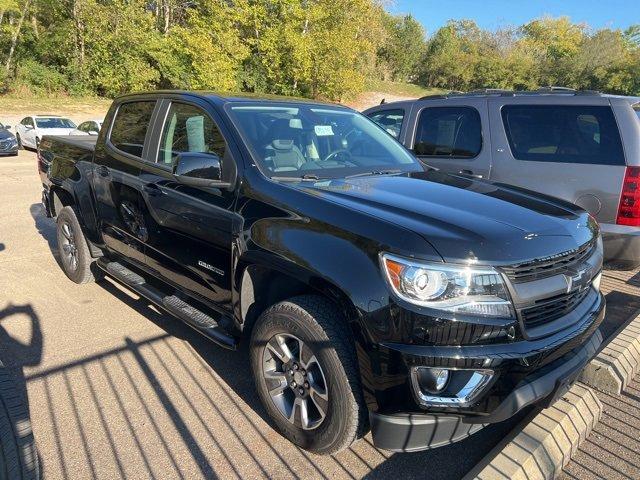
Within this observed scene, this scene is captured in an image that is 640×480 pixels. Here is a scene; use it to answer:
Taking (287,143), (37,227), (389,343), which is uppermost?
(287,143)

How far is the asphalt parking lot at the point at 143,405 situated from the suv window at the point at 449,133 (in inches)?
134

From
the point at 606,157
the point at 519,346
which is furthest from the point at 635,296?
the point at 519,346

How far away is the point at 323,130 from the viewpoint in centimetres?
371

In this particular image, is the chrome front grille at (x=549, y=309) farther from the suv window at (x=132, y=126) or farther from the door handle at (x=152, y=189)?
the suv window at (x=132, y=126)

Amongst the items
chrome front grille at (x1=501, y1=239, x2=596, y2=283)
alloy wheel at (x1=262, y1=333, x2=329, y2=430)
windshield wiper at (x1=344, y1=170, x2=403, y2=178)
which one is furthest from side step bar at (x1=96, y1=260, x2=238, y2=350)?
chrome front grille at (x1=501, y1=239, x2=596, y2=283)

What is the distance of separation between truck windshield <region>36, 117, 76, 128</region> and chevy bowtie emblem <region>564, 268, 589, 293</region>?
20.6 metres

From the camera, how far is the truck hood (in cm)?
221

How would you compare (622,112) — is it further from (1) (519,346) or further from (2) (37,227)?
(2) (37,227)

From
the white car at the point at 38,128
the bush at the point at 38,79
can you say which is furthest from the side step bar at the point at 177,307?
the bush at the point at 38,79

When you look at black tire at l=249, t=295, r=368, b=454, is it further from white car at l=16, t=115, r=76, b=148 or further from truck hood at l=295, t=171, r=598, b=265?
white car at l=16, t=115, r=76, b=148

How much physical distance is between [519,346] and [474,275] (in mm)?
384

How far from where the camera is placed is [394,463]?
266 cm

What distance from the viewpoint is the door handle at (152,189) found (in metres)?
3.57

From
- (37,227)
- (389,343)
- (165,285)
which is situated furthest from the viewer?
(37,227)
